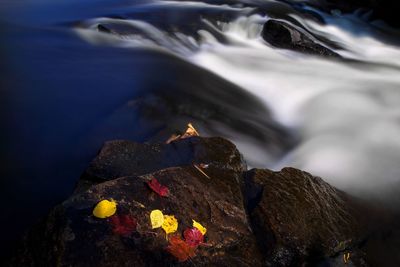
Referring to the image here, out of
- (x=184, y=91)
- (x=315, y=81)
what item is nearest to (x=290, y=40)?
(x=315, y=81)

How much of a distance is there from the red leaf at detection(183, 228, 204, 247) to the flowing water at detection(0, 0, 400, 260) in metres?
2.09

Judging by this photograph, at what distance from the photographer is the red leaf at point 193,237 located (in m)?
2.59

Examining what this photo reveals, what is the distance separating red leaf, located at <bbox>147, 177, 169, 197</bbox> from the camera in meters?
2.83

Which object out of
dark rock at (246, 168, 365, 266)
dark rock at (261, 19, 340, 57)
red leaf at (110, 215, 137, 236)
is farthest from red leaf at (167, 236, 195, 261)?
dark rock at (261, 19, 340, 57)

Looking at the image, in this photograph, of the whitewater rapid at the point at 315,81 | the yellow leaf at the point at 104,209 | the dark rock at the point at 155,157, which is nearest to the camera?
the yellow leaf at the point at 104,209

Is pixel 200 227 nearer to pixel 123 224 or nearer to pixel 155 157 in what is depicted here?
pixel 123 224

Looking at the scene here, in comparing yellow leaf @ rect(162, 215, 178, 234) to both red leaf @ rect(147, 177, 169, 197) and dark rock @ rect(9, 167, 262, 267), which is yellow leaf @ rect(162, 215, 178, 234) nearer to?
dark rock @ rect(9, 167, 262, 267)

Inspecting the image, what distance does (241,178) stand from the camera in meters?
3.47

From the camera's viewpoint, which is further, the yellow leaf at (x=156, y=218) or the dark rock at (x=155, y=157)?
the dark rock at (x=155, y=157)

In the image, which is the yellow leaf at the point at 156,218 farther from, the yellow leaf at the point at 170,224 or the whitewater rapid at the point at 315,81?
the whitewater rapid at the point at 315,81

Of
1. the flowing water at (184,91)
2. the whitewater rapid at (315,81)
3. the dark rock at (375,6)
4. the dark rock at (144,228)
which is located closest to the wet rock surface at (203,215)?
the dark rock at (144,228)

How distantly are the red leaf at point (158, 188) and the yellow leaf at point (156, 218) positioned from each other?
0.17 m

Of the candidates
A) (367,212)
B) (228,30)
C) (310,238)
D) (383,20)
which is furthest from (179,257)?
(383,20)

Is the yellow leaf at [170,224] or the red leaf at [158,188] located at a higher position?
the red leaf at [158,188]
